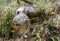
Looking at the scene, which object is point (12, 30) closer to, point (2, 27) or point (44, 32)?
point (2, 27)

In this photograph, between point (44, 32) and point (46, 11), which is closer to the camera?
point (44, 32)

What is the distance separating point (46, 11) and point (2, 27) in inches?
71.4

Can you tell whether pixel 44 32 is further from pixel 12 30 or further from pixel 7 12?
pixel 7 12

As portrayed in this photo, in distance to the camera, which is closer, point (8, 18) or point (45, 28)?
point (45, 28)

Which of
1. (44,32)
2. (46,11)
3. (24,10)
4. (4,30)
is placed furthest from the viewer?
(46,11)

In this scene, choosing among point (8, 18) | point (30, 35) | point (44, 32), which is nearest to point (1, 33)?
point (8, 18)

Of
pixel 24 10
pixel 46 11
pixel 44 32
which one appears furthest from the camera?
pixel 46 11

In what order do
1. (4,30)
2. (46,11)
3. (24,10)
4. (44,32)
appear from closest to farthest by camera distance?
(44,32) < (4,30) < (24,10) < (46,11)

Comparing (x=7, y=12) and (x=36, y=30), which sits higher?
(x=7, y=12)

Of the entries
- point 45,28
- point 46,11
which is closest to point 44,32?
point 45,28

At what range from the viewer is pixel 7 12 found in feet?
17.5

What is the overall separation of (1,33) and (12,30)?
379 millimetres

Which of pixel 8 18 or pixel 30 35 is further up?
pixel 8 18

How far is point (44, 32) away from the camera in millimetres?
4453
